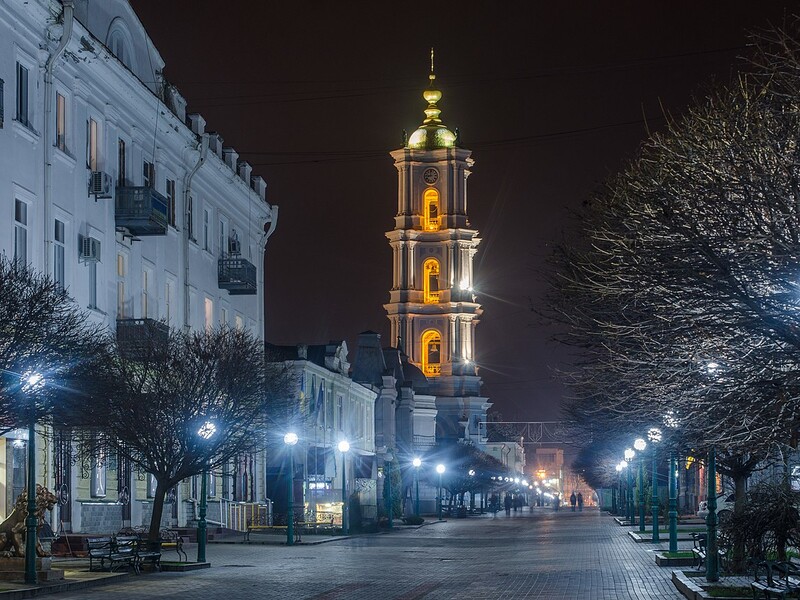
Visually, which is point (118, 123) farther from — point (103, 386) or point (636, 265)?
point (636, 265)

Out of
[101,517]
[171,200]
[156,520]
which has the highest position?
[171,200]

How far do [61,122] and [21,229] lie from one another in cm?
432

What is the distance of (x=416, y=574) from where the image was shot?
3080 cm

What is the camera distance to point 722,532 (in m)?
26.5

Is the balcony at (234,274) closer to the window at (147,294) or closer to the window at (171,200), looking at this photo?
the window at (171,200)

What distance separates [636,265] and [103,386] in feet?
39.8

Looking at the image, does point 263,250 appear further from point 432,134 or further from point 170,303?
point 432,134

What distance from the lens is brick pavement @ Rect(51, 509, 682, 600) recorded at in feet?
82.8

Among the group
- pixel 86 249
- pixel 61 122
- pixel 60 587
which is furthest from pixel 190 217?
pixel 60 587

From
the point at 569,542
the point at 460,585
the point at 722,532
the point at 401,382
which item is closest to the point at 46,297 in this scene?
the point at 460,585

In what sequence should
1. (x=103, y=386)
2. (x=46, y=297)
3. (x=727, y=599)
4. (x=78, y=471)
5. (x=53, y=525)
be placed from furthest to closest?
(x=78, y=471)
(x=53, y=525)
(x=103, y=386)
(x=46, y=297)
(x=727, y=599)

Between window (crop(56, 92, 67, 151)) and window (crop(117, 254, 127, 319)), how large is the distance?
5.71 meters

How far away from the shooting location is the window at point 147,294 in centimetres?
4562

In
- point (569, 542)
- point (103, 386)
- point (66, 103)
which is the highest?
point (66, 103)
